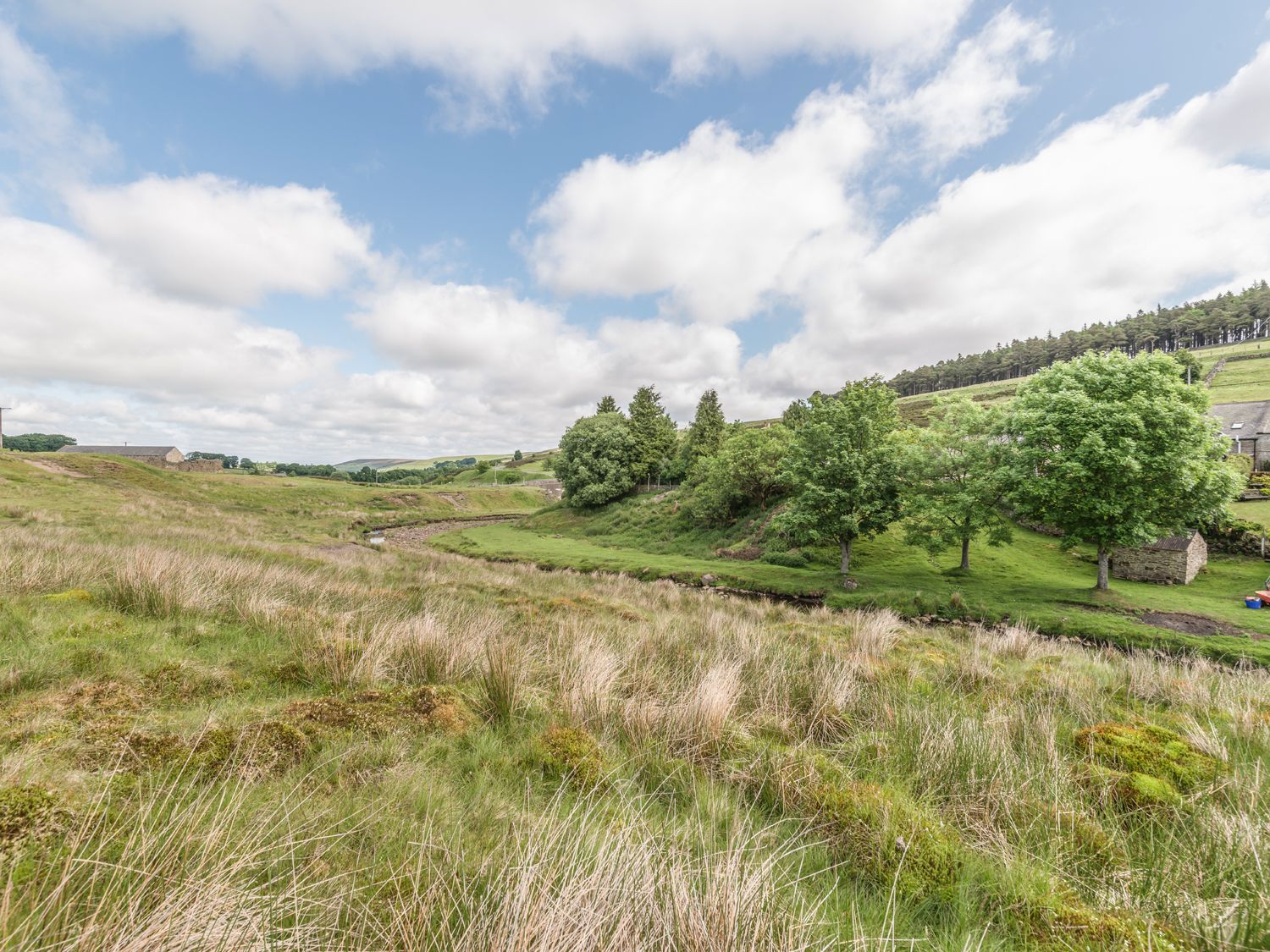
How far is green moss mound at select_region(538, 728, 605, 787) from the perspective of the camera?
3.48 meters

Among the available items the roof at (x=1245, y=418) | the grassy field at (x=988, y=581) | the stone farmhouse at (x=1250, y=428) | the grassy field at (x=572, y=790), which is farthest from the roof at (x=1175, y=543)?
the roof at (x=1245, y=418)

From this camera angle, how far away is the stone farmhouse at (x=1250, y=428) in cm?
4266

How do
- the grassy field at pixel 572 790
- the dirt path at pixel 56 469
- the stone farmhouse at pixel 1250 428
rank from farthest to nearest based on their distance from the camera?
the stone farmhouse at pixel 1250 428 < the dirt path at pixel 56 469 < the grassy field at pixel 572 790

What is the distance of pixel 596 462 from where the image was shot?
173ft

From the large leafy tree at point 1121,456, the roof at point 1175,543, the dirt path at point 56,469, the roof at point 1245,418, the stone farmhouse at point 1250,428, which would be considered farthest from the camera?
the roof at point 1245,418

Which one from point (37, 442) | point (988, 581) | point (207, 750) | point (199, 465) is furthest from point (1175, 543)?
point (37, 442)

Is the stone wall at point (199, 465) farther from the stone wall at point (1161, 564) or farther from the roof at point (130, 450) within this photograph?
the stone wall at point (1161, 564)

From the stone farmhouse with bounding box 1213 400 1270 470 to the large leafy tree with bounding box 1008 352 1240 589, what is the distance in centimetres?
3541

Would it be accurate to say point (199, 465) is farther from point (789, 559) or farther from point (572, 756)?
point (572, 756)

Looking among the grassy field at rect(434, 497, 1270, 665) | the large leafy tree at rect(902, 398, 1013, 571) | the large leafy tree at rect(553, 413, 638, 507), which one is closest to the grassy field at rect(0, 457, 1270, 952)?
the grassy field at rect(434, 497, 1270, 665)

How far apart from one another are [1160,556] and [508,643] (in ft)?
99.8

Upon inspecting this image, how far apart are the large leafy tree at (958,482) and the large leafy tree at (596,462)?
32354 millimetres

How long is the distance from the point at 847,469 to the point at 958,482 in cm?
533

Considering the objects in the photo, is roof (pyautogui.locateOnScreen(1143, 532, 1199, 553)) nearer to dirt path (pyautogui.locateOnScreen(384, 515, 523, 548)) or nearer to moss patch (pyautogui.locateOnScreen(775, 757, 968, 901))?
moss patch (pyautogui.locateOnScreen(775, 757, 968, 901))
